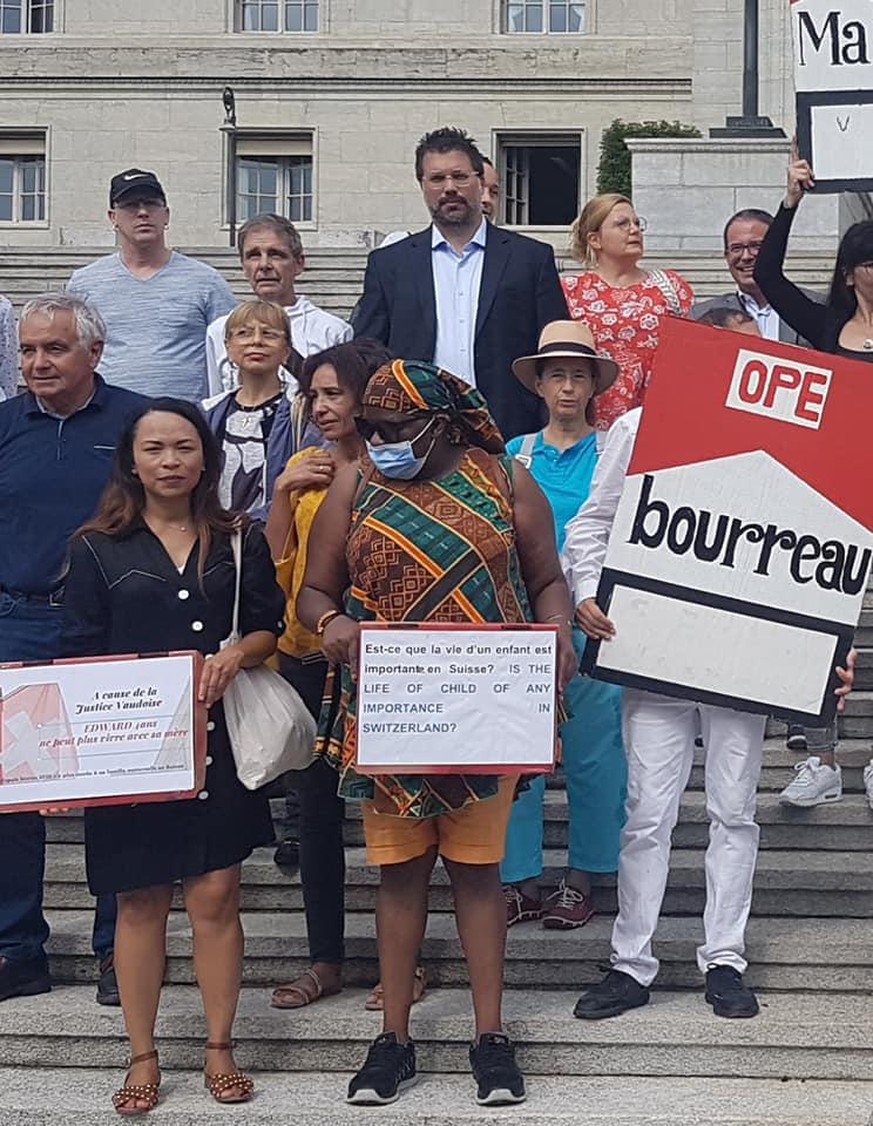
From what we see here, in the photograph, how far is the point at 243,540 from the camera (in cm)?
526

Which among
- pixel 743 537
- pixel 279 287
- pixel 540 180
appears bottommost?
pixel 743 537

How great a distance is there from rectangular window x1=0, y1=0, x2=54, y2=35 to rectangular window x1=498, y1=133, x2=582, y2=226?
796 cm

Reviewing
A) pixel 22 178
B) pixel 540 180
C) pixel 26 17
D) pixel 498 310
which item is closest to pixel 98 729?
pixel 498 310

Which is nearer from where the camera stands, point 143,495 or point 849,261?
point 143,495

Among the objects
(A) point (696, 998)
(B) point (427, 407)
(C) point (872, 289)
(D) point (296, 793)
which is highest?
(C) point (872, 289)

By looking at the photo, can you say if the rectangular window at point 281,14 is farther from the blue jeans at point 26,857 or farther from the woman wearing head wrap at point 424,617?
the woman wearing head wrap at point 424,617

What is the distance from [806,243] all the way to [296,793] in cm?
1036

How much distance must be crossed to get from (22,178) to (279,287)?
82.9 feet

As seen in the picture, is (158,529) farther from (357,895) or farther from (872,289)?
(872,289)

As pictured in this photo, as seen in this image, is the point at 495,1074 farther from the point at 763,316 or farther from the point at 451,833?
the point at 763,316

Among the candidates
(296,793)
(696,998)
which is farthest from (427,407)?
(696,998)

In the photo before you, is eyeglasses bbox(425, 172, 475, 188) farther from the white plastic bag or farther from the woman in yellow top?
the white plastic bag

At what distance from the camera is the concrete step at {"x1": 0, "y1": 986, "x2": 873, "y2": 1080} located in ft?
17.5

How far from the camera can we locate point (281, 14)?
100 ft
